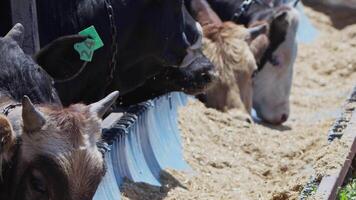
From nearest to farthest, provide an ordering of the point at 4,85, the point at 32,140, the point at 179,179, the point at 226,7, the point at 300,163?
1. the point at 32,140
2. the point at 4,85
3. the point at 179,179
4. the point at 300,163
5. the point at 226,7

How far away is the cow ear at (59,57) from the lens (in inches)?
210

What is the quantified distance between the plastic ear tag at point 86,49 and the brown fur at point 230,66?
2.91 metres

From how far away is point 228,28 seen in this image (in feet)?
29.5

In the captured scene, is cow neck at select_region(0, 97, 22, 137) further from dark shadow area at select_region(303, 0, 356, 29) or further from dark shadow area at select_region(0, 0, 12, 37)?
dark shadow area at select_region(303, 0, 356, 29)

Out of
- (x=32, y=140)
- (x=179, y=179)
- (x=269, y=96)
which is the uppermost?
(x=32, y=140)

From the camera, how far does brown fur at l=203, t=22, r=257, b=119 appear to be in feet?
28.9

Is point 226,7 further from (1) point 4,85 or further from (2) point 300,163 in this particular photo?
(1) point 4,85

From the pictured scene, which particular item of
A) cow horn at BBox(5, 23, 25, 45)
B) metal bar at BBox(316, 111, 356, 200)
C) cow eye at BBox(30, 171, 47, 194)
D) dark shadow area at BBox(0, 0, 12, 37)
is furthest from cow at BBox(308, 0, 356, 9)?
cow eye at BBox(30, 171, 47, 194)

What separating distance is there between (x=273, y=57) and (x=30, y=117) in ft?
18.9

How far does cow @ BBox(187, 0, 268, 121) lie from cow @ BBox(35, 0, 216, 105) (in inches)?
55.1

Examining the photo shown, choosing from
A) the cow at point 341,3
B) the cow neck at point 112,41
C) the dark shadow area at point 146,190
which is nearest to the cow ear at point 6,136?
the dark shadow area at point 146,190

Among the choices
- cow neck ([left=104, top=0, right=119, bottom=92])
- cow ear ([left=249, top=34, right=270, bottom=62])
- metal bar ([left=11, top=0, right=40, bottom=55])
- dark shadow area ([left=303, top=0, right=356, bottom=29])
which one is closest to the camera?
metal bar ([left=11, top=0, right=40, bottom=55])

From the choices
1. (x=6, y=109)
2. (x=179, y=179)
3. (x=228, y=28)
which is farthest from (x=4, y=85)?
(x=228, y=28)

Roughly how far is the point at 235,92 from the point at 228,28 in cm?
57
